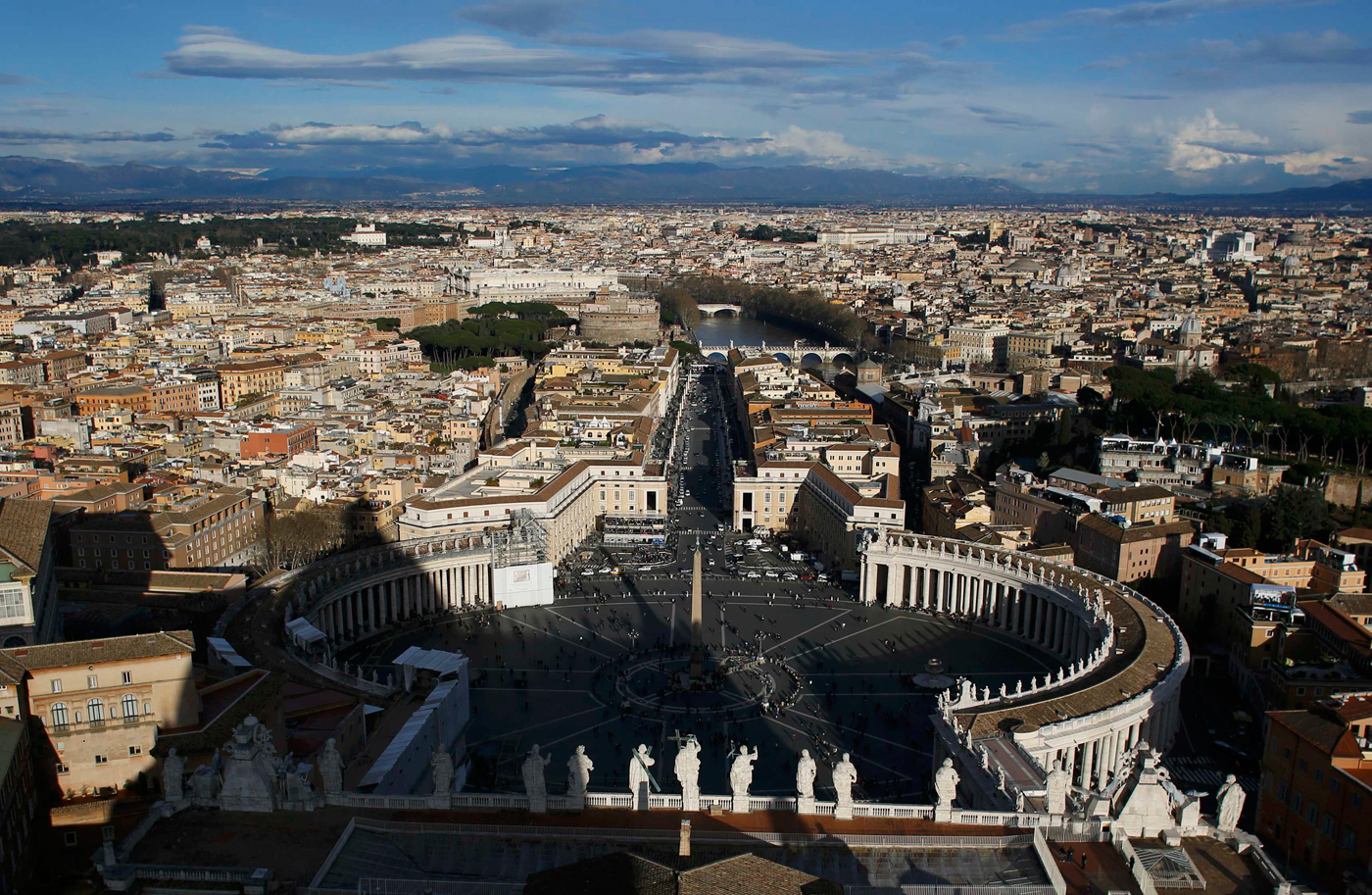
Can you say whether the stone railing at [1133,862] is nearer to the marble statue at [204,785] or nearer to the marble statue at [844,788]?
the marble statue at [844,788]

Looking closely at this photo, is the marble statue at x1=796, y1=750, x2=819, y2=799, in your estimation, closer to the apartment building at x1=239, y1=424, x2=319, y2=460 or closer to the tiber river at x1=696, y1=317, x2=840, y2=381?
the apartment building at x1=239, y1=424, x2=319, y2=460

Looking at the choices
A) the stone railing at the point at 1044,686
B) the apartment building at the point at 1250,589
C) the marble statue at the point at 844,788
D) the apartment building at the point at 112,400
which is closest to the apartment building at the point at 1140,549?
the apartment building at the point at 1250,589

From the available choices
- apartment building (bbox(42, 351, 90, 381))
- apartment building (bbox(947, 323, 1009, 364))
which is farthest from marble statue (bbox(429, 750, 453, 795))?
apartment building (bbox(947, 323, 1009, 364))

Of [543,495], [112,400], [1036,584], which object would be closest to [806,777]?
[1036,584]

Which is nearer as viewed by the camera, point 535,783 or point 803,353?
point 535,783

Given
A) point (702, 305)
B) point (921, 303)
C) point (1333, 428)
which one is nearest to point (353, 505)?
point (1333, 428)

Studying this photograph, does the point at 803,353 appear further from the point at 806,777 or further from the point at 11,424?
the point at 806,777

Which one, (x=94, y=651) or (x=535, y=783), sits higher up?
(x=94, y=651)
